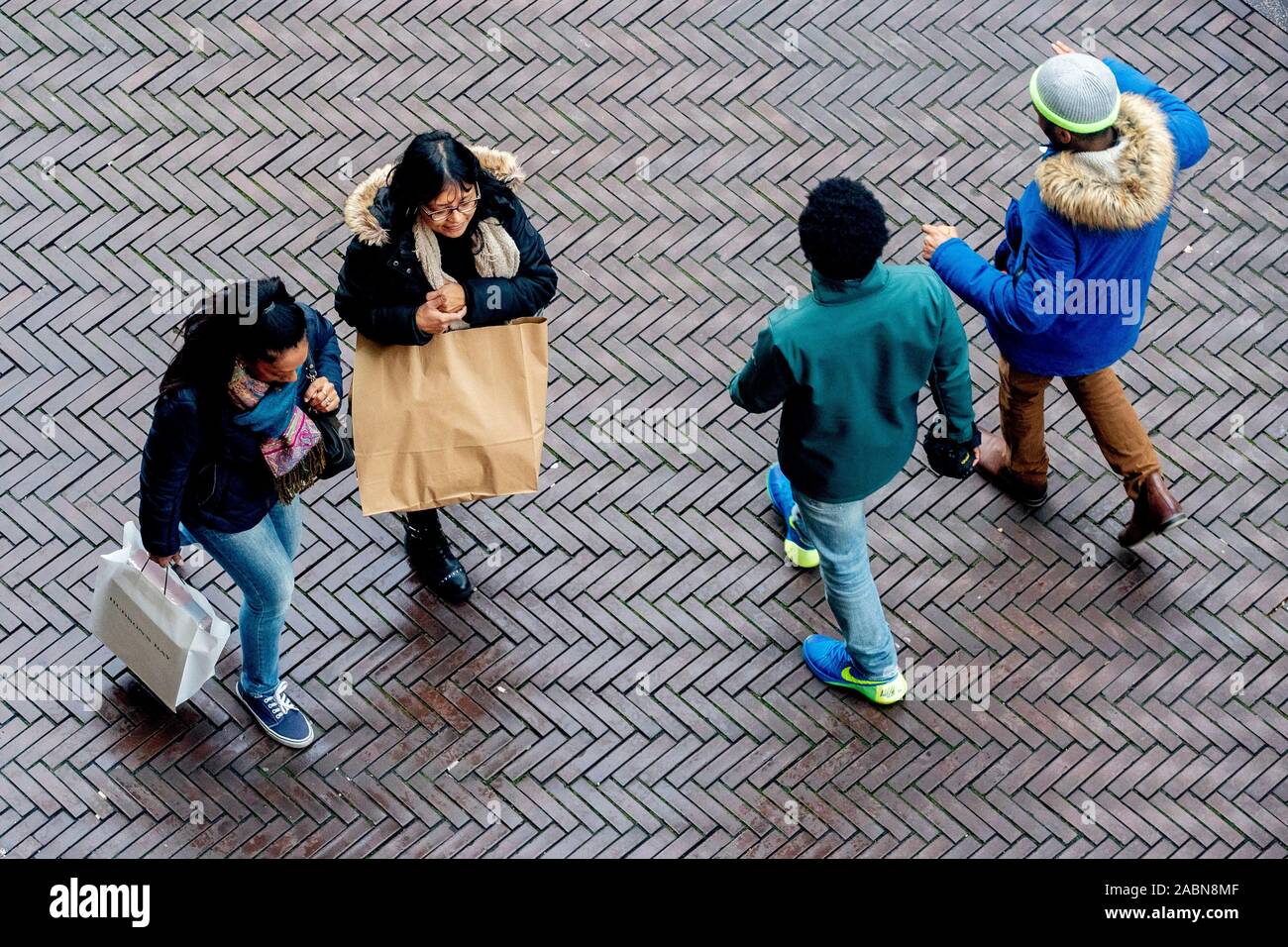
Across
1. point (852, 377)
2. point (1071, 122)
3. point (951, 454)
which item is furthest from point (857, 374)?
point (1071, 122)

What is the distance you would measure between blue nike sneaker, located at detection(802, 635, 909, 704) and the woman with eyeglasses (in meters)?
1.80

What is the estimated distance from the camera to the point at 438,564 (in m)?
5.71

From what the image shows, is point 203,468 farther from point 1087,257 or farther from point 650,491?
point 1087,257

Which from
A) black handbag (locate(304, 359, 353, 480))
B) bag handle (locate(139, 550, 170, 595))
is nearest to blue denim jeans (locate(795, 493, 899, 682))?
black handbag (locate(304, 359, 353, 480))

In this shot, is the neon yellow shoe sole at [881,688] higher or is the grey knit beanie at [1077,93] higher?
the grey knit beanie at [1077,93]

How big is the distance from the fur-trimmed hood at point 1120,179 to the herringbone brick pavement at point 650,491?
165 centimetres

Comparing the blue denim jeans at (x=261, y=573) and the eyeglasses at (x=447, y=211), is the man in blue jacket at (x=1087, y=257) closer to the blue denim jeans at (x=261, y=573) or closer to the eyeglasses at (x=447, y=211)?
the eyeglasses at (x=447, y=211)

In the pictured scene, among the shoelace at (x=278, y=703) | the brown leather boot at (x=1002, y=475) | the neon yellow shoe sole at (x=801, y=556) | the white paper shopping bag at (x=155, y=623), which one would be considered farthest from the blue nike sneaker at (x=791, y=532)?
the white paper shopping bag at (x=155, y=623)

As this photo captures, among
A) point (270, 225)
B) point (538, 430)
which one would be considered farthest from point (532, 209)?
point (538, 430)

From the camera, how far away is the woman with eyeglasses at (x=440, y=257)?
445 cm

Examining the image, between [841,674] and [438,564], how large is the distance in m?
1.62

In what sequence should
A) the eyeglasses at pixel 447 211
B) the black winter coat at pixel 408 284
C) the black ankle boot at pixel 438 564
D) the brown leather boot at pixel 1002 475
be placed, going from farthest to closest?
the brown leather boot at pixel 1002 475 < the black ankle boot at pixel 438 564 < the black winter coat at pixel 408 284 < the eyeglasses at pixel 447 211

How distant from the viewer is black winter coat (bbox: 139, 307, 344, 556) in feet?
13.9

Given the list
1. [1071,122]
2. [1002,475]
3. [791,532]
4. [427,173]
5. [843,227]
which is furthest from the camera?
[1002,475]
